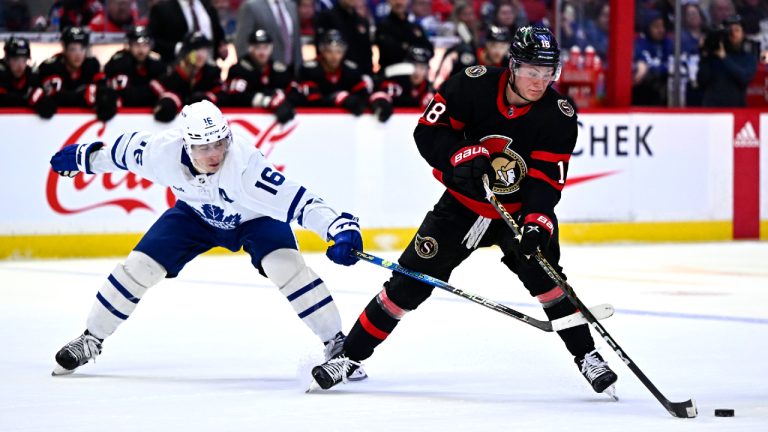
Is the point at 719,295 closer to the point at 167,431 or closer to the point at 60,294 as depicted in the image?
the point at 60,294

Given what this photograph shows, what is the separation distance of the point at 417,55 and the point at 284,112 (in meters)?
1.13

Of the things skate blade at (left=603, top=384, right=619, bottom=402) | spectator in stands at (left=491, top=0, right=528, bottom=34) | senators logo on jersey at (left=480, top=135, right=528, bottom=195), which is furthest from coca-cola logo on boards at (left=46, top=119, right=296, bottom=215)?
skate blade at (left=603, top=384, right=619, bottom=402)

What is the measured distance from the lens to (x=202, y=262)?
8.97 m

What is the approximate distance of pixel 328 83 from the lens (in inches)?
384

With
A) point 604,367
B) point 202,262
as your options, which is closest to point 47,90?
point 202,262

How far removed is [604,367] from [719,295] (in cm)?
306

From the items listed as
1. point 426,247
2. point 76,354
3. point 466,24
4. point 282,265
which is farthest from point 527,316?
point 466,24

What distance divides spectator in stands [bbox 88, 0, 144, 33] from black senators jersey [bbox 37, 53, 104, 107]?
2.09ft

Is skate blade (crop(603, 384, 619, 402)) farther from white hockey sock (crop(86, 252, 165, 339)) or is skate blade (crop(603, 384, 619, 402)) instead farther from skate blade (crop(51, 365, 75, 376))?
skate blade (crop(51, 365, 75, 376))

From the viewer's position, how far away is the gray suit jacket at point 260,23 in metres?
9.77

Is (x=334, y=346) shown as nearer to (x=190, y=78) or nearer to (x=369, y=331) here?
(x=369, y=331)

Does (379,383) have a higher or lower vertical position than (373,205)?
higher

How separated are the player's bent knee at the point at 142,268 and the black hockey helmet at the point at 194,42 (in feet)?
14.5

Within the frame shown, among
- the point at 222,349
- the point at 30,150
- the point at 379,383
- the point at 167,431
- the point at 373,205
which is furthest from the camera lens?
the point at 373,205
